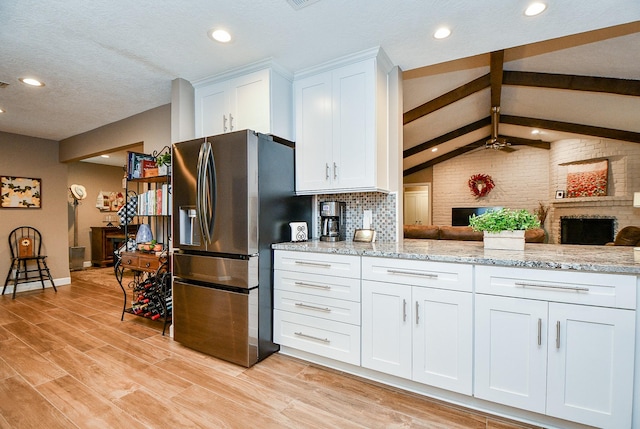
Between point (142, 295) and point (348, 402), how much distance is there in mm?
2656

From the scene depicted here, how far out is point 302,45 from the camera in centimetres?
228

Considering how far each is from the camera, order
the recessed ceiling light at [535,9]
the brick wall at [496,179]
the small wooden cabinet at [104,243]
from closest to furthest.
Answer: the recessed ceiling light at [535,9] < the small wooden cabinet at [104,243] < the brick wall at [496,179]

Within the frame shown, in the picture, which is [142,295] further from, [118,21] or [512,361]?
[512,361]

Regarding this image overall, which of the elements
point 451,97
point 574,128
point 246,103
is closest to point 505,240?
point 246,103

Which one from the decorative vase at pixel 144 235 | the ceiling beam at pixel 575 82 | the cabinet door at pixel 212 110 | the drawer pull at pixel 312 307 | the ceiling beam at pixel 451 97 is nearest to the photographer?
the drawer pull at pixel 312 307

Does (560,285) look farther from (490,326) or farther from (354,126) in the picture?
(354,126)

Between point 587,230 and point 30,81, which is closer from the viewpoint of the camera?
point 30,81

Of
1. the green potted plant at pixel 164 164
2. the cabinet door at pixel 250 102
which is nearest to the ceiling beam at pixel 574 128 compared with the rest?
the cabinet door at pixel 250 102

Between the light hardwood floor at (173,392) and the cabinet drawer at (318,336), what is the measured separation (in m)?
0.15

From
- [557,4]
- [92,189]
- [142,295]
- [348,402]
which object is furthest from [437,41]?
[92,189]

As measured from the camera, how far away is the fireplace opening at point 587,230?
6.04 m

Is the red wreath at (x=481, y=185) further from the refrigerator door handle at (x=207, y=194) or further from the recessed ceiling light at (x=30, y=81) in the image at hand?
the recessed ceiling light at (x=30, y=81)

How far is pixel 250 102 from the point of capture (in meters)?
2.63

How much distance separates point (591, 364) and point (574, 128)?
5.86 meters
